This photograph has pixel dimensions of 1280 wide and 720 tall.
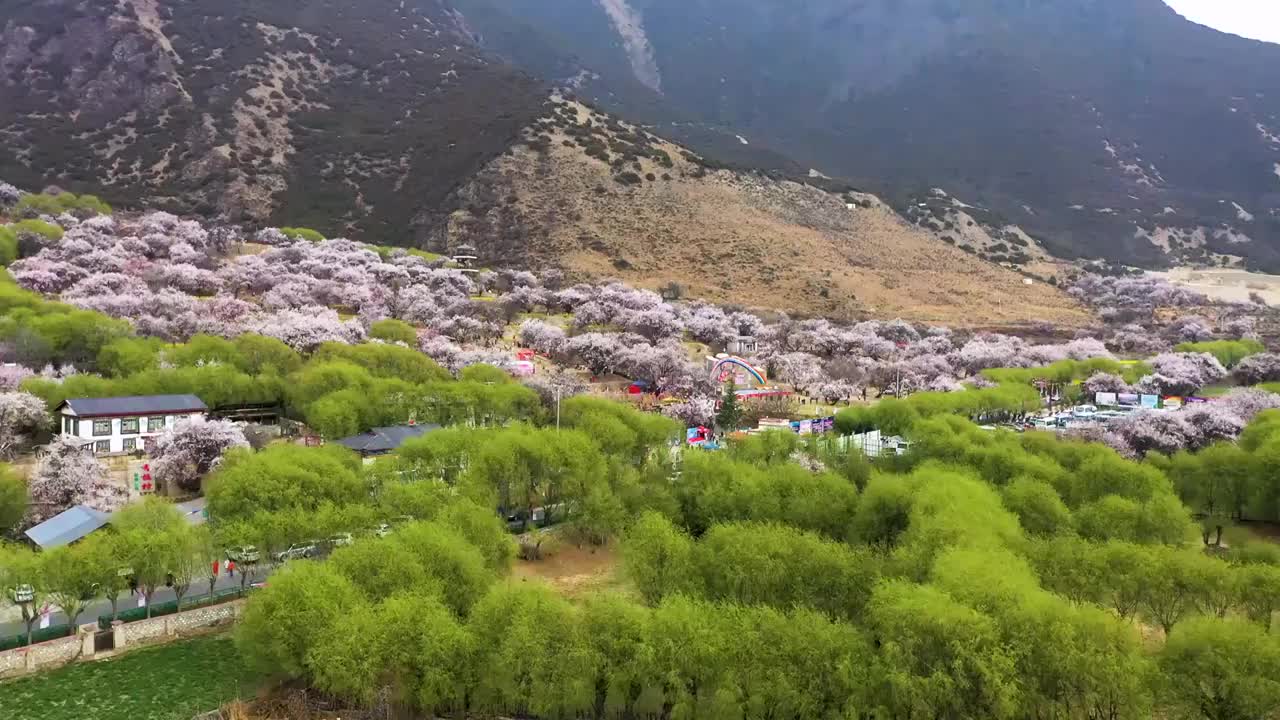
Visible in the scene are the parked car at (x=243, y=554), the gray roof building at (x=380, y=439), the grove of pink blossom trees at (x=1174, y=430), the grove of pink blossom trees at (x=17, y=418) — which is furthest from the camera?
the grove of pink blossom trees at (x=1174, y=430)

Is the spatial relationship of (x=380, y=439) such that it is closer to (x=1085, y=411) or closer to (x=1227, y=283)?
(x=1085, y=411)

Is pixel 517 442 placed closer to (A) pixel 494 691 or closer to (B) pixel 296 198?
(A) pixel 494 691

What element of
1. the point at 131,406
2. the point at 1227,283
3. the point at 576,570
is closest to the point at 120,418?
the point at 131,406

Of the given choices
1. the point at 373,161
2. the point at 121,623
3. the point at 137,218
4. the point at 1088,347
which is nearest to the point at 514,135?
the point at 373,161

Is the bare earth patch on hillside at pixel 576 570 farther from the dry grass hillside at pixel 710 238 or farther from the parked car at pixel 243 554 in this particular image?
the dry grass hillside at pixel 710 238

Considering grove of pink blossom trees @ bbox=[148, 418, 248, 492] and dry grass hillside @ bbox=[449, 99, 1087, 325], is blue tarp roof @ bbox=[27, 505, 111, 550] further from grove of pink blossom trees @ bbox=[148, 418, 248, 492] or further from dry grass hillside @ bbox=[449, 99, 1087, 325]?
dry grass hillside @ bbox=[449, 99, 1087, 325]

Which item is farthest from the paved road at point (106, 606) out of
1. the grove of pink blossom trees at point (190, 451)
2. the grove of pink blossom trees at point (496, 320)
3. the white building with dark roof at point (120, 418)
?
the grove of pink blossom trees at point (496, 320)
